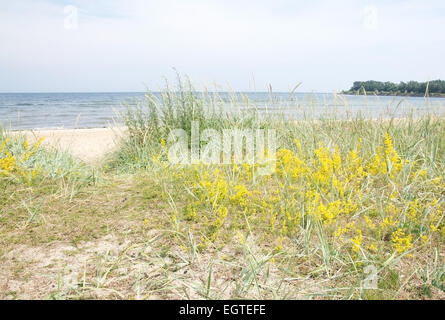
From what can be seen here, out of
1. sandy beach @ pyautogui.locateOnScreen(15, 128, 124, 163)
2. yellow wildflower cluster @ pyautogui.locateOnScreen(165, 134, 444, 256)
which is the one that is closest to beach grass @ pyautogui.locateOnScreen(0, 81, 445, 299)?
yellow wildflower cluster @ pyautogui.locateOnScreen(165, 134, 444, 256)

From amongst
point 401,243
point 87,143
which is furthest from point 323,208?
point 87,143

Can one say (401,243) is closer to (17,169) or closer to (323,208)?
(323,208)

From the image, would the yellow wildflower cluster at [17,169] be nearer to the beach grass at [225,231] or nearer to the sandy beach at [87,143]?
the beach grass at [225,231]

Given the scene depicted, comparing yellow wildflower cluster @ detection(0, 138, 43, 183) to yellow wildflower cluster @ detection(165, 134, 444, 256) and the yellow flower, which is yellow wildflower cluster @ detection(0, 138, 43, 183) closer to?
yellow wildflower cluster @ detection(165, 134, 444, 256)

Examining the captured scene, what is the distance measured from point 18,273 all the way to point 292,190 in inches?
92.2

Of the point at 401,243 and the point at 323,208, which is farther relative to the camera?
the point at 323,208

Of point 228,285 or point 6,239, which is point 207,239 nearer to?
point 228,285

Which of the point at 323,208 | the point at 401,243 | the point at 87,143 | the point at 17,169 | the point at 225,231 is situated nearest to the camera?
the point at 401,243

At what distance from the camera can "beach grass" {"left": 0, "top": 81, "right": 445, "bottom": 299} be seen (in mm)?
2031

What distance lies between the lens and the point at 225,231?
2592 mm

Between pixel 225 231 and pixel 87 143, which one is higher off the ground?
pixel 87 143
